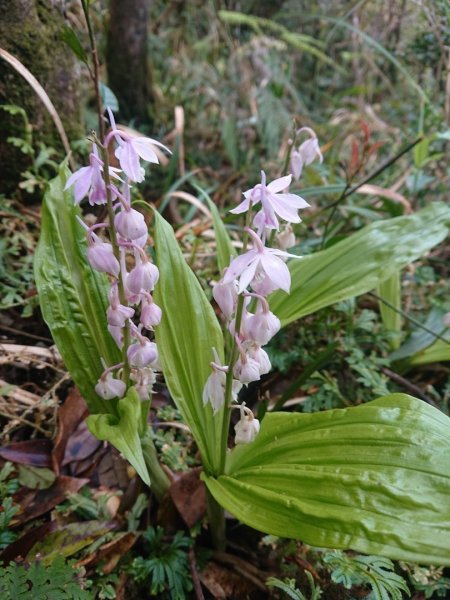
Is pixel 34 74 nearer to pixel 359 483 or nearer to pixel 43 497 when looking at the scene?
pixel 43 497

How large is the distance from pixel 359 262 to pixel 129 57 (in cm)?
200

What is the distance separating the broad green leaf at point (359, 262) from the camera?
56.3 inches

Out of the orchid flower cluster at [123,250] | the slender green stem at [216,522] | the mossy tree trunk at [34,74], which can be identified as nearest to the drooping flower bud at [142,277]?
the orchid flower cluster at [123,250]

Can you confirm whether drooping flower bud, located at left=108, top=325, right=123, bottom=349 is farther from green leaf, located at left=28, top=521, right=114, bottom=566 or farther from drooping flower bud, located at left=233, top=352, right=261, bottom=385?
green leaf, located at left=28, top=521, right=114, bottom=566

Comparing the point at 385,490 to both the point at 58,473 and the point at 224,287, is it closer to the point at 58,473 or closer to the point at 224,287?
the point at 224,287

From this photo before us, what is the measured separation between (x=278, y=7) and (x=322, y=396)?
411 centimetres

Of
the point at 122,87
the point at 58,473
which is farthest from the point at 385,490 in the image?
the point at 122,87

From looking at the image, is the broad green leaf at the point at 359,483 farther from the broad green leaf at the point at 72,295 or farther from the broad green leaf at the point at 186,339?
the broad green leaf at the point at 72,295

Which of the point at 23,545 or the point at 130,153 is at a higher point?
the point at 130,153

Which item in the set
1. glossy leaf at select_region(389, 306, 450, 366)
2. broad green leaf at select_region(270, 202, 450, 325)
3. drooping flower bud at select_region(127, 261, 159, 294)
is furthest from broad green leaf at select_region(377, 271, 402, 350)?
drooping flower bud at select_region(127, 261, 159, 294)

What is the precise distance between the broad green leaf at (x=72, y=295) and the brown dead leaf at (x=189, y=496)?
0.29m

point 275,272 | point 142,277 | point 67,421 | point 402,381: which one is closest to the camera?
point 275,272

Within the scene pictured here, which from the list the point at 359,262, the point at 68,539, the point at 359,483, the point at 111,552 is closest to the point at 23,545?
the point at 68,539

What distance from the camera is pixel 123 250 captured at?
1008 mm
